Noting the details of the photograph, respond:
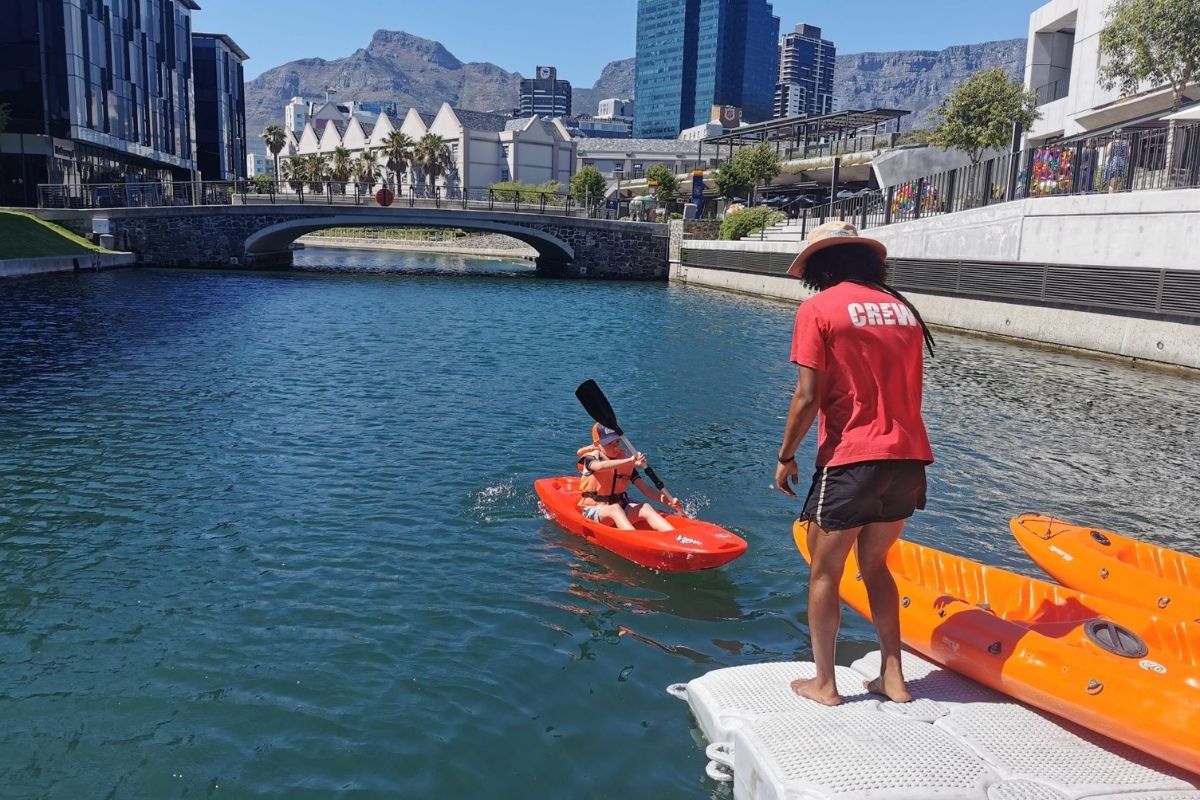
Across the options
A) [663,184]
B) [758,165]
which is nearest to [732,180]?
[758,165]

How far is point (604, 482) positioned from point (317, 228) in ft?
152

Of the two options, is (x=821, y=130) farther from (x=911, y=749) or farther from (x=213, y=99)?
(x=911, y=749)

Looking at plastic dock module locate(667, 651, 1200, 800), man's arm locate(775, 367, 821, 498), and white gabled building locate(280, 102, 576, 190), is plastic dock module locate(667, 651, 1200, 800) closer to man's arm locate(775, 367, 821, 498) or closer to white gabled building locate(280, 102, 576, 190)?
man's arm locate(775, 367, 821, 498)

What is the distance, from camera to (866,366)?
13.2 ft

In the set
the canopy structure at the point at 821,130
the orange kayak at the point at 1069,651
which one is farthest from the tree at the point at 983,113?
the orange kayak at the point at 1069,651

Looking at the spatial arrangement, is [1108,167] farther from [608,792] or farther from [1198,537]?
[608,792]

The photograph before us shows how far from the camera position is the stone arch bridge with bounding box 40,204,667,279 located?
47.7m

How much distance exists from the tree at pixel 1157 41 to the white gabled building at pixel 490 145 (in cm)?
7766

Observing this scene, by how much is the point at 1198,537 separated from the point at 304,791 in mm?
8531

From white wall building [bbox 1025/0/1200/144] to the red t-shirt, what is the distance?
31.2 metres

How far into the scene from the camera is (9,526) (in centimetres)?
822

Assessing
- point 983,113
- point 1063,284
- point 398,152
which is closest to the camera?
point 1063,284

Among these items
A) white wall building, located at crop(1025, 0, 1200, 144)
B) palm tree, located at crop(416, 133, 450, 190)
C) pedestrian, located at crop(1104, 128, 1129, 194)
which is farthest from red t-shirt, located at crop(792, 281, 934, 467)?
palm tree, located at crop(416, 133, 450, 190)

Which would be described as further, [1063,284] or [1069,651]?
[1063,284]
